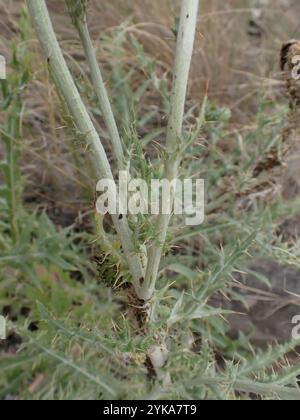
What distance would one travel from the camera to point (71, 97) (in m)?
0.78

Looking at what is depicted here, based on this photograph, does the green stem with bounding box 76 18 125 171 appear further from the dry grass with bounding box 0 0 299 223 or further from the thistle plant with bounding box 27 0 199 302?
the dry grass with bounding box 0 0 299 223

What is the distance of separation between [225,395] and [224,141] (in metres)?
1.15

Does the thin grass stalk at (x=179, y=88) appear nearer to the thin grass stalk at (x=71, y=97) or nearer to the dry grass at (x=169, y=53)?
the thin grass stalk at (x=71, y=97)

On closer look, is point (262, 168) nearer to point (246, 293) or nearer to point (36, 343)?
point (246, 293)

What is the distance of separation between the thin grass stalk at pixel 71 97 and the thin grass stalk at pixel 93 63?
37 millimetres

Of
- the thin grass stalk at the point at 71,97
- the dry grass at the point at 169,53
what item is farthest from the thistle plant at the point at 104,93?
the dry grass at the point at 169,53

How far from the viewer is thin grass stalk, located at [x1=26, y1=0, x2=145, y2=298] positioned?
73cm

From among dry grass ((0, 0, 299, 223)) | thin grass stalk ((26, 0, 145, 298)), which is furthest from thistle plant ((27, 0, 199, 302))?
dry grass ((0, 0, 299, 223))

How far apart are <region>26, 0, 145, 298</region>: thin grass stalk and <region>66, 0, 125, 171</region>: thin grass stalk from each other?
0.04 meters

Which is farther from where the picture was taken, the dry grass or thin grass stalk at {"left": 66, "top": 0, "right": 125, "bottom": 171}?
the dry grass

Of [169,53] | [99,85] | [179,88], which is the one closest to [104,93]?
[99,85]

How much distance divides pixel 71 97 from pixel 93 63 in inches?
2.8

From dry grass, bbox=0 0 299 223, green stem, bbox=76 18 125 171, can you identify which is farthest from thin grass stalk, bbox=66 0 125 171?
dry grass, bbox=0 0 299 223

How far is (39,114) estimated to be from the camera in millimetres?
2064
